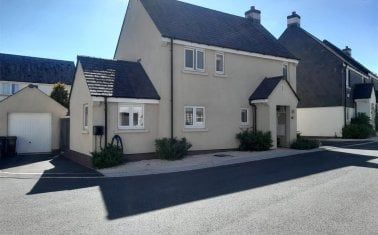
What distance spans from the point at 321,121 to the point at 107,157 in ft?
75.2

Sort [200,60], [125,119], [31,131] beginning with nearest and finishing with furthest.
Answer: [125,119]
[200,60]
[31,131]

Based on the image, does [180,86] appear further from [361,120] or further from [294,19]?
[294,19]

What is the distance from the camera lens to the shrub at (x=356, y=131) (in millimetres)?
28156

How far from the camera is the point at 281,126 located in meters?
21.8

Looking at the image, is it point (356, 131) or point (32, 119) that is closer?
point (32, 119)

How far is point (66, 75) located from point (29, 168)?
32509 mm

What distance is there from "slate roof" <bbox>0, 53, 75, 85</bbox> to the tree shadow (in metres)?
34.3

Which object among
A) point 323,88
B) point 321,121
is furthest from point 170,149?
point 323,88

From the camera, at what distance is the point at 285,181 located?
34.7ft

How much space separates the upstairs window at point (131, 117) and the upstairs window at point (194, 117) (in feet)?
8.21

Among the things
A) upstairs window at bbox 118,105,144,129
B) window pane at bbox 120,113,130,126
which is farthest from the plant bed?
window pane at bbox 120,113,130,126

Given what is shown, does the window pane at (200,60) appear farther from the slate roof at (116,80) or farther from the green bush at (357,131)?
the green bush at (357,131)

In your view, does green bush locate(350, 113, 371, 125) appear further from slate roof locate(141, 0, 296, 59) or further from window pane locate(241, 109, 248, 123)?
window pane locate(241, 109, 248, 123)

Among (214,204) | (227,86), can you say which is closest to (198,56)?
(227,86)
